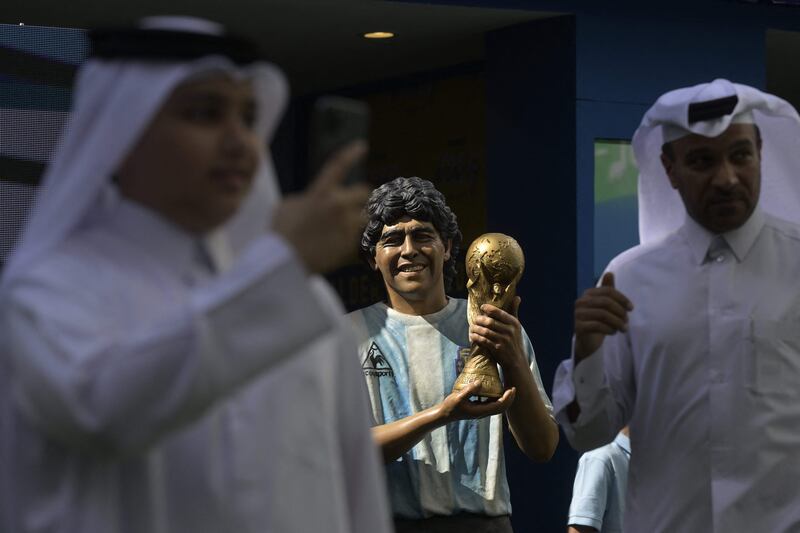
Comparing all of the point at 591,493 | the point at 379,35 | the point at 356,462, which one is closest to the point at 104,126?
the point at 356,462

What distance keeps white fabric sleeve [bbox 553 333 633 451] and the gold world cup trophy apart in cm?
74

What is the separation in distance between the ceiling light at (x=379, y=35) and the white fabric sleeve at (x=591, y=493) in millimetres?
3885

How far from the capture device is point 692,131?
152 inches

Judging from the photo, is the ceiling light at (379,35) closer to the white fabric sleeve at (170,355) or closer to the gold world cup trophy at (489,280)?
the gold world cup trophy at (489,280)

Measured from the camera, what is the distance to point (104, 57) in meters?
2.41

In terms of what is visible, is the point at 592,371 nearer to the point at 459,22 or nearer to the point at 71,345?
the point at 71,345

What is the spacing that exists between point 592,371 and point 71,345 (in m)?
1.90

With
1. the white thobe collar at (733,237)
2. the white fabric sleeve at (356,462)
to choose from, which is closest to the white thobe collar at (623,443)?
the white thobe collar at (733,237)

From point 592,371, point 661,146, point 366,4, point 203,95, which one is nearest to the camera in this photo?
point 203,95

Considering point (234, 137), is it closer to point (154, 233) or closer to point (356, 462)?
point (154, 233)

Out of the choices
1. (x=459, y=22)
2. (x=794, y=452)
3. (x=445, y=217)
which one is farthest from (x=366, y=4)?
(x=794, y=452)

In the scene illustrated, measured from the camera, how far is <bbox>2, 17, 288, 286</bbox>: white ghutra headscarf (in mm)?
2301

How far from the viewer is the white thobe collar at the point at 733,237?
3896 millimetres

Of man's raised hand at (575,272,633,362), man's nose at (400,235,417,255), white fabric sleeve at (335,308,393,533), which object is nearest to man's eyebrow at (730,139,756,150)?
man's raised hand at (575,272,633,362)
